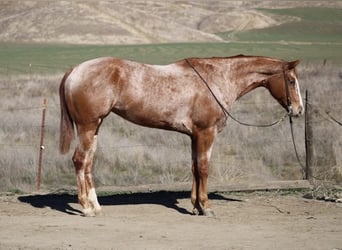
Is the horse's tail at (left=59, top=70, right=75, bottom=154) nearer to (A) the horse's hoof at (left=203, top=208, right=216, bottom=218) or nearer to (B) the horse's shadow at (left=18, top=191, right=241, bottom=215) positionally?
(B) the horse's shadow at (left=18, top=191, right=241, bottom=215)

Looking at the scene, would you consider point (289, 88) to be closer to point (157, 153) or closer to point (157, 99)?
point (157, 99)

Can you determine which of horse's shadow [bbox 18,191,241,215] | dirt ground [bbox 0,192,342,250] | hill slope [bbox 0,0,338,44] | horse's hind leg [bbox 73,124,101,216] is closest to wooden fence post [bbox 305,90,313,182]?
dirt ground [bbox 0,192,342,250]

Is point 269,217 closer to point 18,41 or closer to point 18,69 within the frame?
point 18,69

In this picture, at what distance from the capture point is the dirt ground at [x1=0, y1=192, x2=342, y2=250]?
8.60 m

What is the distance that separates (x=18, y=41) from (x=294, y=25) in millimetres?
29207

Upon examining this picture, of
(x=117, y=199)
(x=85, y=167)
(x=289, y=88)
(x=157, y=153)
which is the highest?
(x=289, y=88)

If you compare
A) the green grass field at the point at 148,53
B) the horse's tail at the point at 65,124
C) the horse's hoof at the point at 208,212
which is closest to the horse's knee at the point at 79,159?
the horse's tail at the point at 65,124

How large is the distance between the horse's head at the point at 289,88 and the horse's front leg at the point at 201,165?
104 centimetres

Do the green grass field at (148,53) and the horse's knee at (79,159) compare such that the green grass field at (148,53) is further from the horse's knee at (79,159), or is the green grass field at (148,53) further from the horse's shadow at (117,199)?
the horse's knee at (79,159)

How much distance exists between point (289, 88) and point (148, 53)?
136ft

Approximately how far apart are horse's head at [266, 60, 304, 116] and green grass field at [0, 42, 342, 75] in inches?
1197

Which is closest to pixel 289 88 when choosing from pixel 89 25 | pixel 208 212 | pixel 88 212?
pixel 208 212

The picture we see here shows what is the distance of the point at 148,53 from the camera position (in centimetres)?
5175

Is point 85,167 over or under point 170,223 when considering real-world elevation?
over
